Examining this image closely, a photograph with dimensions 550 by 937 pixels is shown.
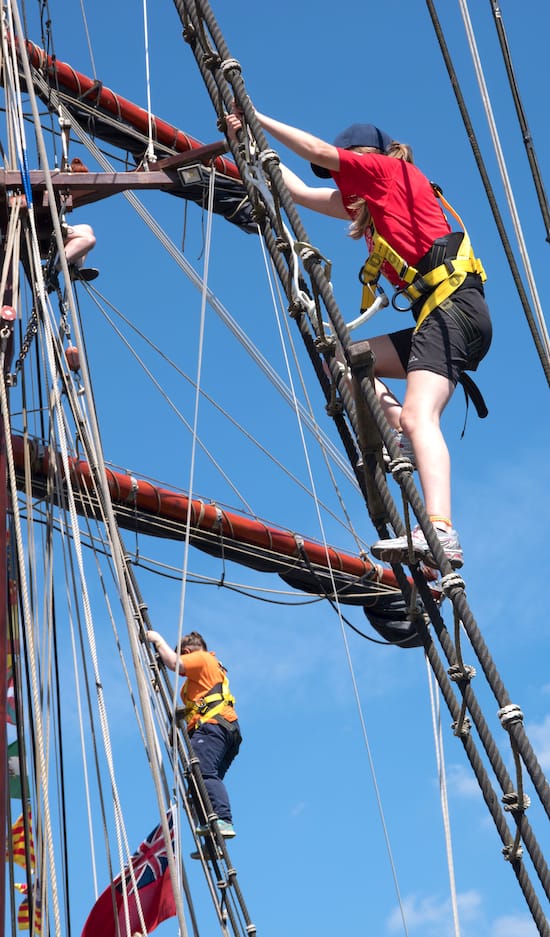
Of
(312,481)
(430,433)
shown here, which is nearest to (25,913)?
(312,481)

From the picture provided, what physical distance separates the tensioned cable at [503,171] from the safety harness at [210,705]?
410 cm

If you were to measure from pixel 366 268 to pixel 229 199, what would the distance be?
23.7ft

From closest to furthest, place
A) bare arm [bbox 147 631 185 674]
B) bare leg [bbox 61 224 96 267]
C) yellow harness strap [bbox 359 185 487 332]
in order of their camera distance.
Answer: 1. yellow harness strap [bbox 359 185 487 332]
2. bare leg [bbox 61 224 96 267]
3. bare arm [bbox 147 631 185 674]

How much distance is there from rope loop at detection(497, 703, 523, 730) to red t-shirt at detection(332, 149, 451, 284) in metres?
1.45

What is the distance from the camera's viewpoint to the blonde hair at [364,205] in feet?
13.4

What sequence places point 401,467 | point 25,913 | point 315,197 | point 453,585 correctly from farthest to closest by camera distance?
point 25,913 → point 315,197 → point 401,467 → point 453,585

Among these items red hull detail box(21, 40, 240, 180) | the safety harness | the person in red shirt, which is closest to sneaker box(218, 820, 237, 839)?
the safety harness

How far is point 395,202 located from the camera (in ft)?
13.3

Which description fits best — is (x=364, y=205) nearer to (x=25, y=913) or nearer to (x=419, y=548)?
(x=419, y=548)

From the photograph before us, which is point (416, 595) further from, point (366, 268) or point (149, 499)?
point (149, 499)

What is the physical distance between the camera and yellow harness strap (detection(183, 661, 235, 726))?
25.3 feet

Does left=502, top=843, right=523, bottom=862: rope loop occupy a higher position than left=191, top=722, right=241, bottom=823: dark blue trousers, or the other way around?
left=191, top=722, right=241, bottom=823: dark blue trousers

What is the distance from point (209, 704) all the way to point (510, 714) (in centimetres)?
480

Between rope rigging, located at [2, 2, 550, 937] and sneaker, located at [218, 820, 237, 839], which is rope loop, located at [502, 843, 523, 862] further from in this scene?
sneaker, located at [218, 820, 237, 839]
